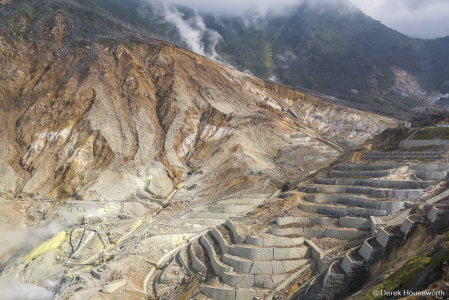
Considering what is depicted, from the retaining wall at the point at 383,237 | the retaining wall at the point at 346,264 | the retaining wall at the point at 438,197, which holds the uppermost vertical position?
the retaining wall at the point at 438,197

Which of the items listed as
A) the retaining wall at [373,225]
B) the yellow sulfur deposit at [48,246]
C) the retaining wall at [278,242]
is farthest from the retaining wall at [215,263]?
the yellow sulfur deposit at [48,246]

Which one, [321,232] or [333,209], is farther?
[333,209]

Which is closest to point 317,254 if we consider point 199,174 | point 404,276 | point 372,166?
point 404,276

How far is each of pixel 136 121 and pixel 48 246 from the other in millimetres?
26825

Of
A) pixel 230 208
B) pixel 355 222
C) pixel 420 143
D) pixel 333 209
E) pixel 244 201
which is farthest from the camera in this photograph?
pixel 420 143

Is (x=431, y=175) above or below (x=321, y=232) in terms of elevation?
above

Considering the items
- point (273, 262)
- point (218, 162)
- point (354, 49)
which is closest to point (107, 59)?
point (218, 162)

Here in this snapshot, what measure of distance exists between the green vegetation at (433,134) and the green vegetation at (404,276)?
95.2 ft

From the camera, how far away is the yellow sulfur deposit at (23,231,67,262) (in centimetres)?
3291

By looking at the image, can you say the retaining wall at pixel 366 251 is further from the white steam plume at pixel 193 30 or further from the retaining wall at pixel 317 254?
the white steam plume at pixel 193 30

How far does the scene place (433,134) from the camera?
39062 mm

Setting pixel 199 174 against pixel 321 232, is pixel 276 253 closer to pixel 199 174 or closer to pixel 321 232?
pixel 321 232

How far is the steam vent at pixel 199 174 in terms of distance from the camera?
21000 mm

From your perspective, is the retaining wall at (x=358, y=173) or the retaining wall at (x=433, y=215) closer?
the retaining wall at (x=433, y=215)
